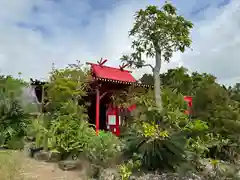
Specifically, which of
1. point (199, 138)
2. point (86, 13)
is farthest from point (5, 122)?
point (199, 138)

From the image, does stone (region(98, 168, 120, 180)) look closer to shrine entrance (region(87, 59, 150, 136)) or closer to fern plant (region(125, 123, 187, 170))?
fern plant (region(125, 123, 187, 170))

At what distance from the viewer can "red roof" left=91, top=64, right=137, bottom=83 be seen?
1333 centimetres

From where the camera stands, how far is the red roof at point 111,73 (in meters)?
13.3

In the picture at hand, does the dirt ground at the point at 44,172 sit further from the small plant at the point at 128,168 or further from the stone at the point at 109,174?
the small plant at the point at 128,168

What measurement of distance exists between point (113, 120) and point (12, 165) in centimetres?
821

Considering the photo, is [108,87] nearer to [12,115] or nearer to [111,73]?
[111,73]

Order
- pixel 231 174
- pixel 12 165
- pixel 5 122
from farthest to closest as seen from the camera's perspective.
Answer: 1. pixel 5 122
2. pixel 231 174
3. pixel 12 165

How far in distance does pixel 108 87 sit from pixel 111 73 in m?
0.75

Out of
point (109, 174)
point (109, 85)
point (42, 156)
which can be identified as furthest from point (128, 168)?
point (109, 85)

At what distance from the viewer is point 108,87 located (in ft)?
46.4

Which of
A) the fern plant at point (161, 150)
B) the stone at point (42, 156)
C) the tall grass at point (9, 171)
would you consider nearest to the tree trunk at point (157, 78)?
the fern plant at point (161, 150)

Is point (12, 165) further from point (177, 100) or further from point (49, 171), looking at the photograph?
point (177, 100)

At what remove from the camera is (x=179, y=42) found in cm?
1219

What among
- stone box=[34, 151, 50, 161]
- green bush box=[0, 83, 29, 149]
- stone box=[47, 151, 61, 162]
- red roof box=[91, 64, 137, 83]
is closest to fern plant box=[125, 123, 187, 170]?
stone box=[47, 151, 61, 162]
